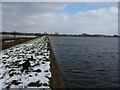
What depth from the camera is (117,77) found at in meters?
7.43

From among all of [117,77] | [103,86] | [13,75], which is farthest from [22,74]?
[117,77]

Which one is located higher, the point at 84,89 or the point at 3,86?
the point at 3,86

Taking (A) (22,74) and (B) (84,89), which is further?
(A) (22,74)

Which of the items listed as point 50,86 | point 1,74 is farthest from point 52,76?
point 1,74

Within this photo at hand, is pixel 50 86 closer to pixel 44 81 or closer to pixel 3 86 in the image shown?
pixel 44 81

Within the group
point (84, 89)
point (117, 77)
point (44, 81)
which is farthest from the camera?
point (117, 77)

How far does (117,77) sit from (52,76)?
4937 millimetres

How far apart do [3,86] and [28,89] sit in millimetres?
1206

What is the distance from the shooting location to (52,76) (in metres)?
5.55

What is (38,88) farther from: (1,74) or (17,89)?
(1,74)

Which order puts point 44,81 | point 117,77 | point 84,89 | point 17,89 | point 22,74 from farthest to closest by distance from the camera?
point 117,77 → point 22,74 → point 84,89 → point 44,81 → point 17,89

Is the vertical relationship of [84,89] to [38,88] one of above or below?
below

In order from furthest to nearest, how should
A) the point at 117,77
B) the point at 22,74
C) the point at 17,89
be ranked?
the point at 117,77
the point at 22,74
the point at 17,89

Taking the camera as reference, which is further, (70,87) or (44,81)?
(70,87)
